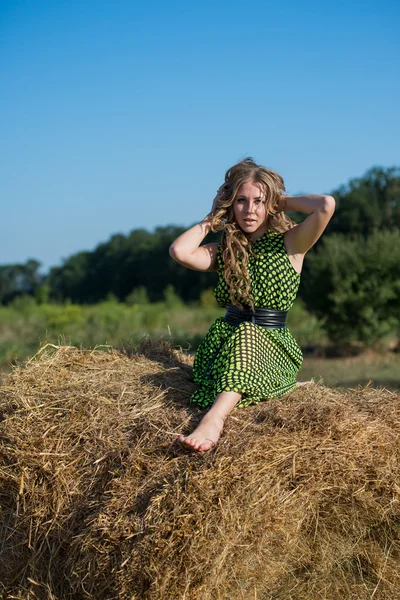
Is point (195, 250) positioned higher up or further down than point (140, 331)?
higher up

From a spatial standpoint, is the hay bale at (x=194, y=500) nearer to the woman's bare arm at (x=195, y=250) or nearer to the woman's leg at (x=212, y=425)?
the woman's leg at (x=212, y=425)

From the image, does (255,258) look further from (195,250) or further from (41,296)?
(41,296)

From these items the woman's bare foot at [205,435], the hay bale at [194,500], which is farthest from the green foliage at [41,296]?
the woman's bare foot at [205,435]

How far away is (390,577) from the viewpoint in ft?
9.10

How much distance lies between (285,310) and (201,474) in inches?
59.4

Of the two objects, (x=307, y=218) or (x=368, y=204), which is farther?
(x=368, y=204)

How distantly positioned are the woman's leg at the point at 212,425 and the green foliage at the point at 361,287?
1179cm

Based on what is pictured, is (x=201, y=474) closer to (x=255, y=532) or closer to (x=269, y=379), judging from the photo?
(x=255, y=532)

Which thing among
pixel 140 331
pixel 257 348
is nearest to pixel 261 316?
pixel 257 348

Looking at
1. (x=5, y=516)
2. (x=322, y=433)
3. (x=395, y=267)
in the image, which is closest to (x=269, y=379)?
(x=322, y=433)

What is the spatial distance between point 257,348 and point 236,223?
34.7 inches

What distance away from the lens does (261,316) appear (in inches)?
147

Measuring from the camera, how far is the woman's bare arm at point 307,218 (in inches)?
141

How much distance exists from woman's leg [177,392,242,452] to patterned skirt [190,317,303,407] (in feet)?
0.19
